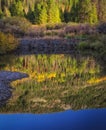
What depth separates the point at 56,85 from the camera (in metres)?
25.0

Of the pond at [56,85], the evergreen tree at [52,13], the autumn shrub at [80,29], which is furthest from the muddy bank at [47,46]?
the evergreen tree at [52,13]

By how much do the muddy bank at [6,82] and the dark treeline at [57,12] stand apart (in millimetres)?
32774

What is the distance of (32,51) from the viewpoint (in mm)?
44219

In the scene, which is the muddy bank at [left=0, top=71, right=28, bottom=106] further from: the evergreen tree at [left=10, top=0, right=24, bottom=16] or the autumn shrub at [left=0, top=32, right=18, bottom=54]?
the evergreen tree at [left=10, top=0, right=24, bottom=16]

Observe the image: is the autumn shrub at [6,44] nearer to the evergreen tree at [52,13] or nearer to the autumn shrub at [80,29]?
the autumn shrub at [80,29]

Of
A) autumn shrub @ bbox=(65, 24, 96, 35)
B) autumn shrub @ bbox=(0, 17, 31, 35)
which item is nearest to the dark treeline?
autumn shrub @ bbox=(0, 17, 31, 35)

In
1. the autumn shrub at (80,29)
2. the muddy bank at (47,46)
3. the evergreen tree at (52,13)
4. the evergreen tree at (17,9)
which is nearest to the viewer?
the muddy bank at (47,46)

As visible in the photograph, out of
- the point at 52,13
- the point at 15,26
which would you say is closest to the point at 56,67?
the point at 15,26

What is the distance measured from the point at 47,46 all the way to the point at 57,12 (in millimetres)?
→ 15981

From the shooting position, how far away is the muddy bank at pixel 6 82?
21466mm

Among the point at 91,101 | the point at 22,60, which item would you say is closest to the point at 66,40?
the point at 22,60

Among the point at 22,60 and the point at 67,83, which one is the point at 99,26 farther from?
the point at 67,83

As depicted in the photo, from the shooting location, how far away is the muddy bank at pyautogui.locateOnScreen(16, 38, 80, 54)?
44156 millimetres

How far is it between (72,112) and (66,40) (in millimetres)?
29585
